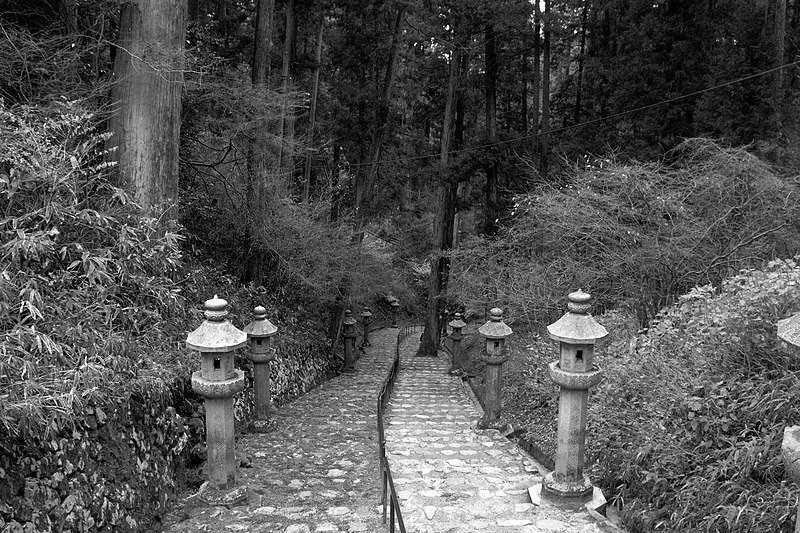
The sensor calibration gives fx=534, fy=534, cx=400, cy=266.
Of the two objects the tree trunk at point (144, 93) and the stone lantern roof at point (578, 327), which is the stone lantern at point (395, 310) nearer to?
the tree trunk at point (144, 93)

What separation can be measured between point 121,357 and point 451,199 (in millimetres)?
15188

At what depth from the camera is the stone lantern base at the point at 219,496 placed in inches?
189

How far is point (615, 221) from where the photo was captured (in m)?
8.08

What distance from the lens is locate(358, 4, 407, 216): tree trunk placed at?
15.6m

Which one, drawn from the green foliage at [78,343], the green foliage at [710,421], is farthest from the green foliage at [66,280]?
the green foliage at [710,421]

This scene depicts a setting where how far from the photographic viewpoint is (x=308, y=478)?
5.66 m

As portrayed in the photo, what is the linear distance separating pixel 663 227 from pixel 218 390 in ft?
20.9

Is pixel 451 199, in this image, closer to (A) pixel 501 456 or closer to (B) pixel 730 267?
(B) pixel 730 267

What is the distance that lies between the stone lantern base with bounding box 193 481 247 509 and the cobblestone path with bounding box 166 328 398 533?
0.06 meters

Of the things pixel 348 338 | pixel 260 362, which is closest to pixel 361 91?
pixel 348 338

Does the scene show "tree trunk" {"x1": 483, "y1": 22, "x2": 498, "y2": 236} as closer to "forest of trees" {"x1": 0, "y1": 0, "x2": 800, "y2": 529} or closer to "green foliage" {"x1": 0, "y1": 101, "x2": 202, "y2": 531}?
"forest of trees" {"x1": 0, "y1": 0, "x2": 800, "y2": 529}

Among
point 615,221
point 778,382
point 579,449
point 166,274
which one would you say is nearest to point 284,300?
point 166,274

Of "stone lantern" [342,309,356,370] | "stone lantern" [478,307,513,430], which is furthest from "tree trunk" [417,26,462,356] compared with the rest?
"stone lantern" [478,307,513,430]

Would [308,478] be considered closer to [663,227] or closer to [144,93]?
[144,93]
